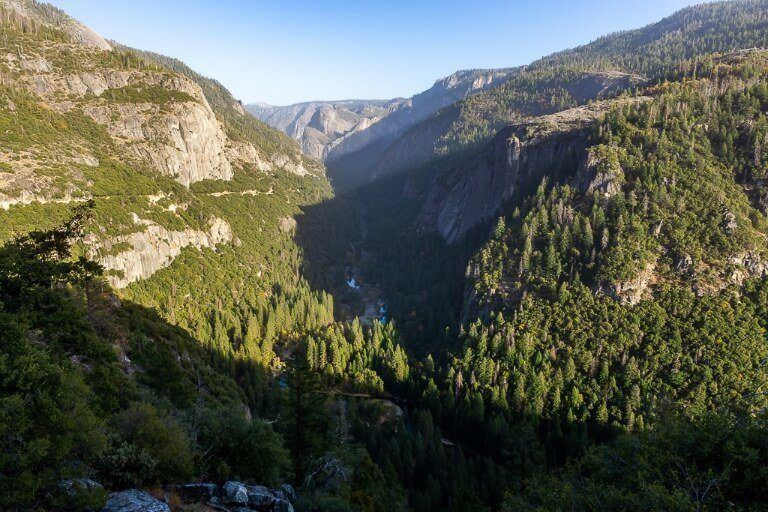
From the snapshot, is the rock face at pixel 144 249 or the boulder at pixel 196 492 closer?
the boulder at pixel 196 492

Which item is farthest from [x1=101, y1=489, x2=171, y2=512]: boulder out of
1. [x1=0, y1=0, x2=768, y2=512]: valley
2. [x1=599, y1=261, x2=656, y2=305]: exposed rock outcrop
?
[x1=599, y1=261, x2=656, y2=305]: exposed rock outcrop

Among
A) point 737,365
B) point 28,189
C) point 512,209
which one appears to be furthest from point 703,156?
point 28,189

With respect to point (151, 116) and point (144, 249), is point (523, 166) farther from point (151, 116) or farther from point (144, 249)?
point (151, 116)

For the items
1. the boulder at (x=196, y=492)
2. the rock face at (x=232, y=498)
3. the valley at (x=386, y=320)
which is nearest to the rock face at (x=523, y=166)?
the valley at (x=386, y=320)

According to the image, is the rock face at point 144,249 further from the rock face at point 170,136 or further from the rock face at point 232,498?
the rock face at point 232,498

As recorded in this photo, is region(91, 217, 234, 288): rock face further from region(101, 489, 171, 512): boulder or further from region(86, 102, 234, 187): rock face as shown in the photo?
region(101, 489, 171, 512): boulder
